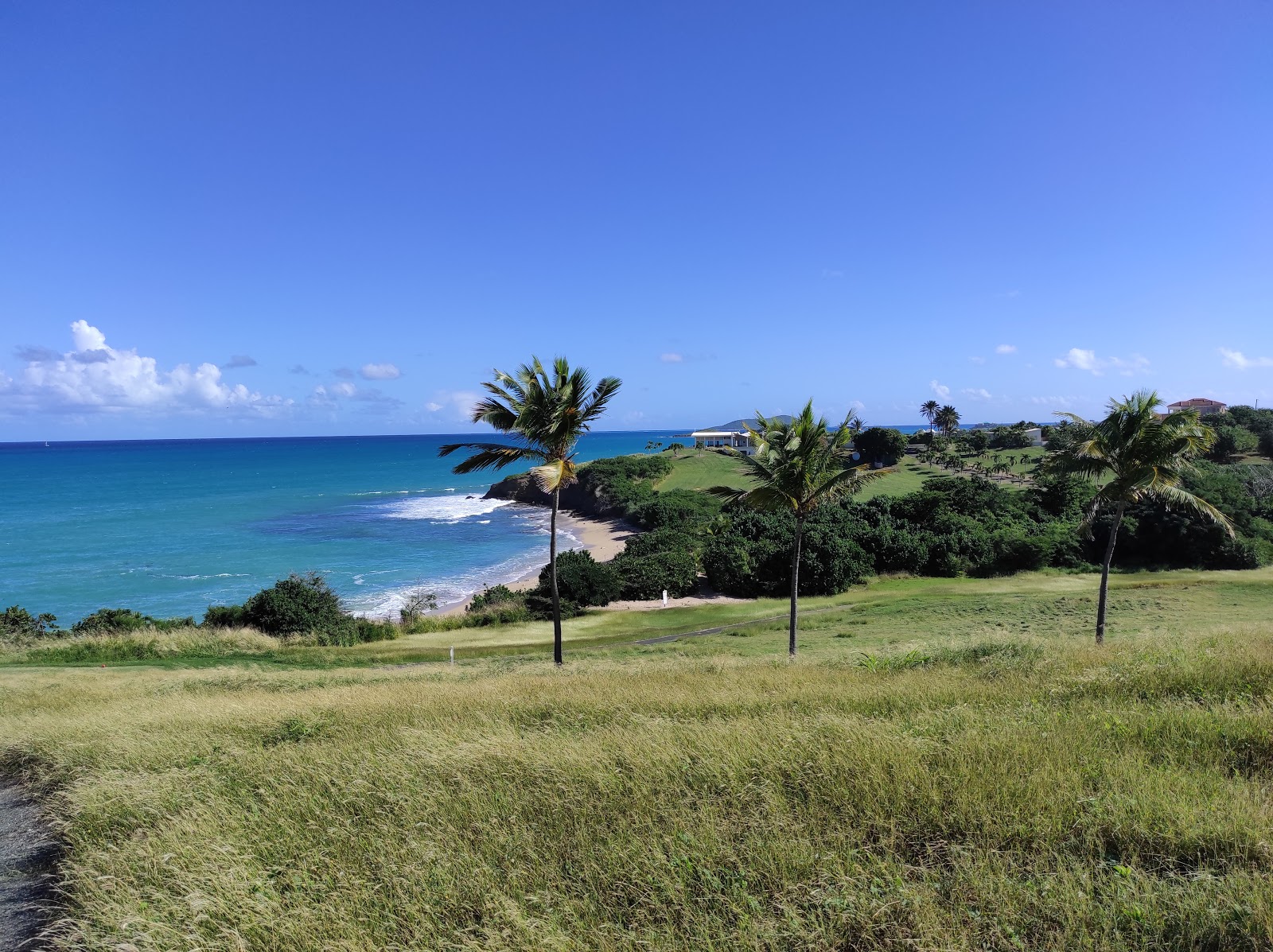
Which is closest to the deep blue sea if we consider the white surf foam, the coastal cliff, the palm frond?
the white surf foam

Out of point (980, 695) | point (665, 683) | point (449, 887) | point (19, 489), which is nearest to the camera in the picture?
point (449, 887)

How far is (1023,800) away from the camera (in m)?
4.82

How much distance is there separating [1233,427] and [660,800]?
4507 inches

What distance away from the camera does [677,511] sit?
7600 cm

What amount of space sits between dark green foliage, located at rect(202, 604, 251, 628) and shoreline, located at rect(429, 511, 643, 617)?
390 inches

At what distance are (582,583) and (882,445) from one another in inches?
2967

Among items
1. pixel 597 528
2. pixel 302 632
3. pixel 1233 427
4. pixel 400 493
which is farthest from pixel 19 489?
pixel 1233 427

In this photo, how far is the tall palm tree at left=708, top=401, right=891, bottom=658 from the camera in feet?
65.3

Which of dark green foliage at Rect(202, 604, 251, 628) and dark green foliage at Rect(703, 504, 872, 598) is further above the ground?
dark green foliage at Rect(703, 504, 872, 598)

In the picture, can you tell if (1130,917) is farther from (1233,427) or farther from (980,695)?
(1233,427)

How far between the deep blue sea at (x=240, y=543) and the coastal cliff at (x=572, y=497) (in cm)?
384

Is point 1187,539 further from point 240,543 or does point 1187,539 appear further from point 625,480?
point 240,543

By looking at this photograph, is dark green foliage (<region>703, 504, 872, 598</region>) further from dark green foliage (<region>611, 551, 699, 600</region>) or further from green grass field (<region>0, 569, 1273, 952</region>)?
green grass field (<region>0, 569, 1273, 952</region>)

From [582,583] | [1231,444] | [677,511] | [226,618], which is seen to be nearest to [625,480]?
[677,511]
